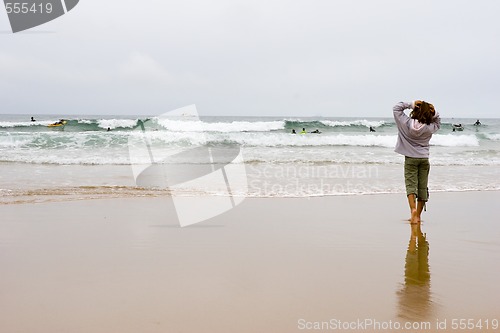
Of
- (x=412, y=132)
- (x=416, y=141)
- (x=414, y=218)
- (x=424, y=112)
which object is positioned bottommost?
(x=414, y=218)

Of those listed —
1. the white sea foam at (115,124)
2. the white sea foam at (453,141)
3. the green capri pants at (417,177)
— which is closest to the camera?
the green capri pants at (417,177)

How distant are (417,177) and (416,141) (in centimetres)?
47

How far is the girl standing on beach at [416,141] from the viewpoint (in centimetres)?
546

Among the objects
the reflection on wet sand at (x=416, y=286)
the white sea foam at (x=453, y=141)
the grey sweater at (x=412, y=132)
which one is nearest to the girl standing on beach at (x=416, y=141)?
the grey sweater at (x=412, y=132)

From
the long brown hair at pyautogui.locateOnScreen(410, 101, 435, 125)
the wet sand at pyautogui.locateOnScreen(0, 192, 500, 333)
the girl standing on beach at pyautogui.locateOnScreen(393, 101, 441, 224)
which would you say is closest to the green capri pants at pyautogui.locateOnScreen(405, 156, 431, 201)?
the girl standing on beach at pyautogui.locateOnScreen(393, 101, 441, 224)

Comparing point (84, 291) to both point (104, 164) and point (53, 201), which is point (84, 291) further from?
point (104, 164)

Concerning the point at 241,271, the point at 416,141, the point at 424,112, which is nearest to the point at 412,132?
the point at 416,141

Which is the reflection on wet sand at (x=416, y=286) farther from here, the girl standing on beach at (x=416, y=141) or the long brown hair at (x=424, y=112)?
the long brown hair at (x=424, y=112)

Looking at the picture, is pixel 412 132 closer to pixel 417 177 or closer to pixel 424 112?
pixel 424 112

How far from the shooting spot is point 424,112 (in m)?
5.43

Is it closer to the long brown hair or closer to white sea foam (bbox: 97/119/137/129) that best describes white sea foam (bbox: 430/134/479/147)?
the long brown hair

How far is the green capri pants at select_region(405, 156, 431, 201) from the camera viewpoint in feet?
18.8

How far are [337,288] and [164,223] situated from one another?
107 inches

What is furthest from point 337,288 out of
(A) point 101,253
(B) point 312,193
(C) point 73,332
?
(B) point 312,193
